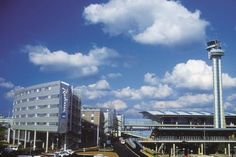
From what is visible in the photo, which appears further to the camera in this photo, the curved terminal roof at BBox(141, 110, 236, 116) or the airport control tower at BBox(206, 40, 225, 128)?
the curved terminal roof at BBox(141, 110, 236, 116)

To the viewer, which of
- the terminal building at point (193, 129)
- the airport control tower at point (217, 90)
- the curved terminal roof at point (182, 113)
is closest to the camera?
the terminal building at point (193, 129)

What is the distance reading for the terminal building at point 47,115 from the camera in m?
116

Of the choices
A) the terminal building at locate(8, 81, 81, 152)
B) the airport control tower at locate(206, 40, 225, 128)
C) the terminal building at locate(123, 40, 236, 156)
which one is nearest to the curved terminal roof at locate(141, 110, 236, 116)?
the terminal building at locate(123, 40, 236, 156)

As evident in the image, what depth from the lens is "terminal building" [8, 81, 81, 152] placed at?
116125 mm

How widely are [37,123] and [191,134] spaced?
216ft

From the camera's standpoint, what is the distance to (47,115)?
119m

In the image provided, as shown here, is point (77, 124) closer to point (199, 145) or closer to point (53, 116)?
point (53, 116)

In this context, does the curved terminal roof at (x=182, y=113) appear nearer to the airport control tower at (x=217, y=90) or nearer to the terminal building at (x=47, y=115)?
the airport control tower at (x=217, y=90)

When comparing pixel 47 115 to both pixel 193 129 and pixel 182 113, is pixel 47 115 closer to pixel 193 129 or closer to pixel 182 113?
pixel 193 129

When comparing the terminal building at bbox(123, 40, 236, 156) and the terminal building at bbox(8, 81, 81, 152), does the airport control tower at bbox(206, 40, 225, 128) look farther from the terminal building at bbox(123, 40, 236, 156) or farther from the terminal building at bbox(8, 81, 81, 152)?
the terminal building at bbox(8, 81, 81, 152)

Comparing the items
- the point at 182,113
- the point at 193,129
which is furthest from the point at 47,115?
the point at 182,113

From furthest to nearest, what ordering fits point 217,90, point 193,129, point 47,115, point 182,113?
point 182,113
point 217,90
point 193,129
point 47,115

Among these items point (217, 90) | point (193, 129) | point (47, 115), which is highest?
point (217, 90)

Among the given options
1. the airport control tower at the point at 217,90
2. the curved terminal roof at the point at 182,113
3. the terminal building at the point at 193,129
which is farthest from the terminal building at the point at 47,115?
the airport control tower at the point at 217,90
